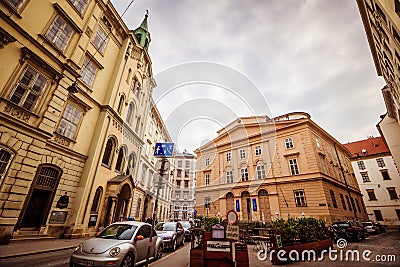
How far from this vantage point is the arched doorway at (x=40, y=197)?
959cm

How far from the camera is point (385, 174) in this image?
120 feet

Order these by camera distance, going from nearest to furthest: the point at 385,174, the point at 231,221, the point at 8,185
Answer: the point at 231,221
the point at 8,185
the point at 385,174

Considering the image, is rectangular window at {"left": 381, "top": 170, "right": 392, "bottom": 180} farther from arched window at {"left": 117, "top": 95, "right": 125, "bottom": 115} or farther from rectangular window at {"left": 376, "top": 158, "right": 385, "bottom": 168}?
arched window at {"left": 117, "top": 95, "right": 125, "bottom": 115}

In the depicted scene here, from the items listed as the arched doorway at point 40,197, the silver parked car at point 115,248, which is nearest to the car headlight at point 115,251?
the silver parked car at point 115,248

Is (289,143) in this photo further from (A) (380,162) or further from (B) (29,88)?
(B) (29,88)

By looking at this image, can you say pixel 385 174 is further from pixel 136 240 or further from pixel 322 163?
pixel 136 240

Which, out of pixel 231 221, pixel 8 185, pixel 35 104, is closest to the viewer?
pixel 231 221

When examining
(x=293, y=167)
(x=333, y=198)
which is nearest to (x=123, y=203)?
(x=293, y=167)

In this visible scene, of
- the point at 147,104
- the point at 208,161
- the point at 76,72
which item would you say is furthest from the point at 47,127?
the point at 208,161

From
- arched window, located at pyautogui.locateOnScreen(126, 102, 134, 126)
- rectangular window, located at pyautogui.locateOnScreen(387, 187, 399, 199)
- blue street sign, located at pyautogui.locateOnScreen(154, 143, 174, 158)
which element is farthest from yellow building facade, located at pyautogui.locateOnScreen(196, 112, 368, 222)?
blue street sign, located at pyautogui.locateOnScreen(154, 143, 174, 158)

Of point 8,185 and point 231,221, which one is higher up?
point 8,185

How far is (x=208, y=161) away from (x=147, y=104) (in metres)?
17.9

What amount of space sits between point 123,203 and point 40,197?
775 centimetres

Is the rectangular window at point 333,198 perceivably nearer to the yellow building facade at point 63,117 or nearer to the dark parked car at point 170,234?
the dark parked car at point 170,234
